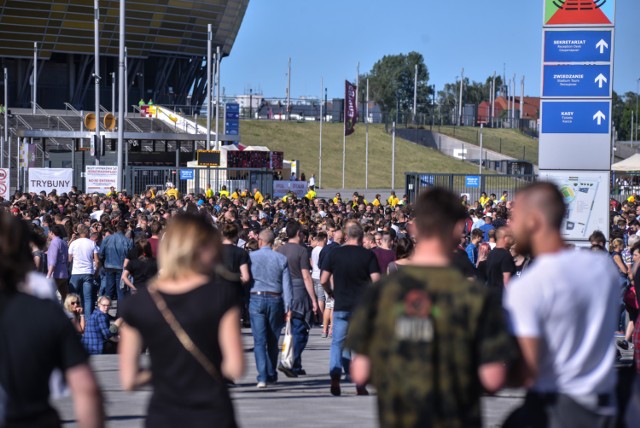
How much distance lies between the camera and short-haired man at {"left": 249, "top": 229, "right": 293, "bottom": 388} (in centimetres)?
1193

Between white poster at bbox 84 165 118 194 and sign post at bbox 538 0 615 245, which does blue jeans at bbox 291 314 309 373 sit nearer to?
sign post at bbox 538 0 615 245

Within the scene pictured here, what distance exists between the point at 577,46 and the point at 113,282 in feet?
24.4

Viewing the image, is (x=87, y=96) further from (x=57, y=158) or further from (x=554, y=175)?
(x=554, y=175)

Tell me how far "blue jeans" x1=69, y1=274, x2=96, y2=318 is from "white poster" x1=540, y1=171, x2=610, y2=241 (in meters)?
6.59

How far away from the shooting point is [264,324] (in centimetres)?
1199

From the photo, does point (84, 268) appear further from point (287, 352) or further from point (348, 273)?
point (348, 273)

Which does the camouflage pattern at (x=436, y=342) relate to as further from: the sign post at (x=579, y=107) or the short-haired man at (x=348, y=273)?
the sign post at (x=579, y=107)

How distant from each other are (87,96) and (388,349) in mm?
89842

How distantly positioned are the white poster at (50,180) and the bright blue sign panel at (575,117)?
1981cm

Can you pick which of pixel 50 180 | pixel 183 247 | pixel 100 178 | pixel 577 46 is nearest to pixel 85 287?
pixel 577 46

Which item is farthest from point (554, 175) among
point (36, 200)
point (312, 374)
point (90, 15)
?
point (90, 15)

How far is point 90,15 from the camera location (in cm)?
8169

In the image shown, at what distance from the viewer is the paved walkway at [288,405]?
10.1 m

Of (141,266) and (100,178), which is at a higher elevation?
(100,178)
